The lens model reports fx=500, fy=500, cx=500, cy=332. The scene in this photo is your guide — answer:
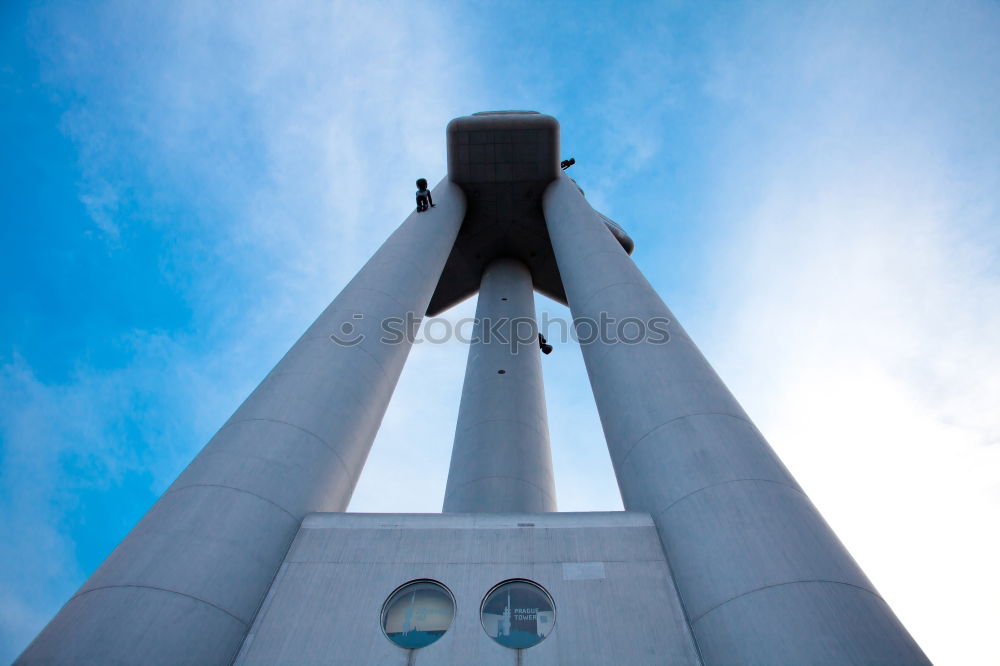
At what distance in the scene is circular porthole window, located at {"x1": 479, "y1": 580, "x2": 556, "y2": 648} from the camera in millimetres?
6629

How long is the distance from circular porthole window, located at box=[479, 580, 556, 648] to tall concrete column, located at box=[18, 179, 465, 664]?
3335mm

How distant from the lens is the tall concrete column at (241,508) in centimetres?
602

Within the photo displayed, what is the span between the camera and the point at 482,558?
7.63 m

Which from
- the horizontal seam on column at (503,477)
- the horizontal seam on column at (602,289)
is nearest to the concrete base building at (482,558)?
the horizontal seam on column at (602,289)

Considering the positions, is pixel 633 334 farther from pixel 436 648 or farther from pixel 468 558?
pixel 436 648

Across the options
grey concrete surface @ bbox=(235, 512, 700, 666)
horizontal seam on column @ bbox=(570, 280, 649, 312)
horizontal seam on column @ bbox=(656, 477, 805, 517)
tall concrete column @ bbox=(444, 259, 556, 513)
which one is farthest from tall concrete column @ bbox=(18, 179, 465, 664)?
horizontal seam on column @ bbox=(656, 477, 805, 517)

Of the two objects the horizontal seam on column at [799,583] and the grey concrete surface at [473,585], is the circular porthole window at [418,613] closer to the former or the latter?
the grey concrete surface at [473,585]

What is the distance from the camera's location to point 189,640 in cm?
610

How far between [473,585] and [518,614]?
77 cm

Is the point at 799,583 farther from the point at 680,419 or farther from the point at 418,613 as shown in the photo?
the point at 418,613

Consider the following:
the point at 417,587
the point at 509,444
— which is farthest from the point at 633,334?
the point at 509,444

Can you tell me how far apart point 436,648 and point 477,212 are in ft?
64.2

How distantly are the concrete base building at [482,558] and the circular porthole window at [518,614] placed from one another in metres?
0.03

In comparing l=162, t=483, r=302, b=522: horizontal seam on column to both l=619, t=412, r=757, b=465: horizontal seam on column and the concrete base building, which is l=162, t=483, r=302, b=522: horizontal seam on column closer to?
the concrete base building
